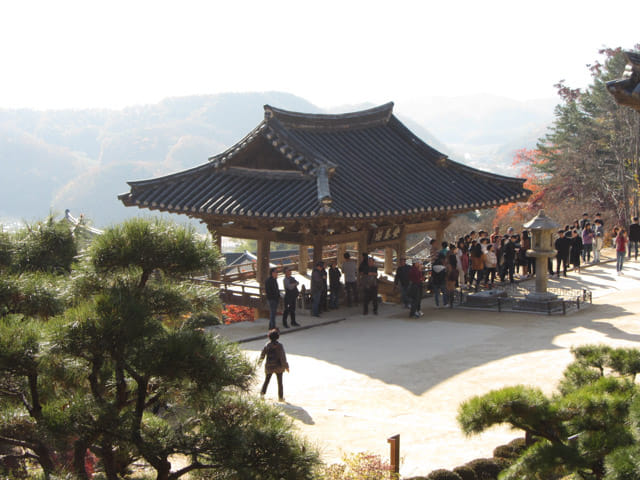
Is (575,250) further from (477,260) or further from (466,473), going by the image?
(466,473)

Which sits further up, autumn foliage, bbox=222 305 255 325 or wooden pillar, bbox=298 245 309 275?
wooden pillar, bbox=298 245 309 275

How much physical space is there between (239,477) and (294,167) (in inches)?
527

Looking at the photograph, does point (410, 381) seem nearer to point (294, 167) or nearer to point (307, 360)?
point (307, 360)

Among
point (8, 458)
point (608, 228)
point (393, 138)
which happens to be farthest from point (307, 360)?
point (608, 228)

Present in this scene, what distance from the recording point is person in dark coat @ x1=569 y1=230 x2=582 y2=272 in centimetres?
2058

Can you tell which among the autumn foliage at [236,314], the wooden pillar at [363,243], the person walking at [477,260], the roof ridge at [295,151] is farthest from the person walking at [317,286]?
the autumn foliage at [236,314]

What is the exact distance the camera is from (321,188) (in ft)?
54.1

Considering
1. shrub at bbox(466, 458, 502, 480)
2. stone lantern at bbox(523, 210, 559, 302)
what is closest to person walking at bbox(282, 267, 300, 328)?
stone lantern at bbox(523, 210, 559, 302)

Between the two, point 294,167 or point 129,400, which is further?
point 294,167

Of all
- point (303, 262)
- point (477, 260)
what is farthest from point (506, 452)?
point (303, 262)

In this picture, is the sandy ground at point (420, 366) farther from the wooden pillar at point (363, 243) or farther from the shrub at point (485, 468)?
the wooden pillar at point (363, 243)

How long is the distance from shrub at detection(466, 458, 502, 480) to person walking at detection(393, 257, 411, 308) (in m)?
9.62

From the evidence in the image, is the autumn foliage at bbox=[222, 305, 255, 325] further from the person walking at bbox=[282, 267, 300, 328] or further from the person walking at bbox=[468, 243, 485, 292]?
the person walking at bbox=[468, 243, 485, 292]

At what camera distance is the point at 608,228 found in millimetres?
36500
